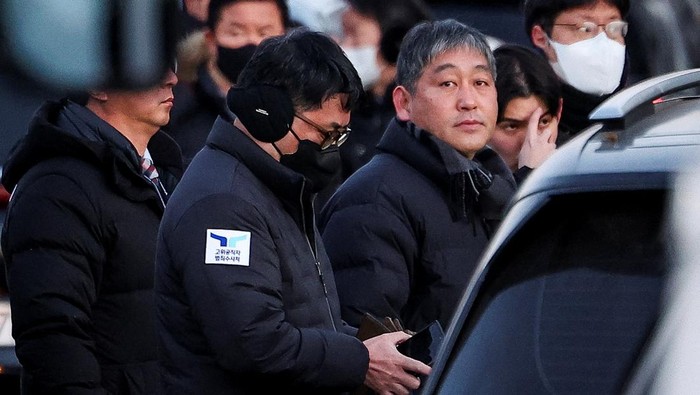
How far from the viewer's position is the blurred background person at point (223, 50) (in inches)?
271

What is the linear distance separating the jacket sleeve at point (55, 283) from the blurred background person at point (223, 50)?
1.99m

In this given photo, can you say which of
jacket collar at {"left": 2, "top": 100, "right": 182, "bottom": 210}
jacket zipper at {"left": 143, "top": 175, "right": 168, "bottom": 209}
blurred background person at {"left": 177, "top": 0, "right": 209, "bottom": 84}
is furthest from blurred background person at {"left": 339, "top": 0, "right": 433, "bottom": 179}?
jacket collar at {"left": 2, "top": 100, "right": 182, "bottom": 210}

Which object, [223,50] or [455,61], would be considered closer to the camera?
[455,61]

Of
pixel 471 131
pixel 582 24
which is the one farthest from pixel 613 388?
pixel 582 24

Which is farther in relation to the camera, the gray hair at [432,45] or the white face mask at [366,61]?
the white face mask at [366,61]

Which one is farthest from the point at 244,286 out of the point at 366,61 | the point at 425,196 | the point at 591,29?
the point at 366,61

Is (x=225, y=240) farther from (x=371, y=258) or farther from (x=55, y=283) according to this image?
(x=55, y=283)

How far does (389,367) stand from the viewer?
4.23 metres

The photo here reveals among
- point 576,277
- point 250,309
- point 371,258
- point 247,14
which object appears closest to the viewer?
point 576,277

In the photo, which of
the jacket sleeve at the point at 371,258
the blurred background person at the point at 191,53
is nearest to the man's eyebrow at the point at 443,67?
the jacket sleeve at the point at 371,258

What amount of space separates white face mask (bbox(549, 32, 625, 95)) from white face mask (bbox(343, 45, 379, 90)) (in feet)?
6.74

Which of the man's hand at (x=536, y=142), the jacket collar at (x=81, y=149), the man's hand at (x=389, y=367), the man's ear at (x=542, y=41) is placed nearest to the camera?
the man's hand at (x=389, y=367)

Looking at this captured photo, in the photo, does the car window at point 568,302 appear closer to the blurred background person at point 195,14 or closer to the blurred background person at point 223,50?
the blurred background person at point 223,50

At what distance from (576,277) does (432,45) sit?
244cm
